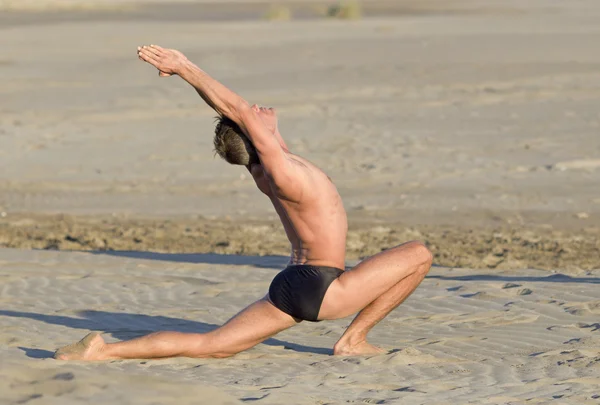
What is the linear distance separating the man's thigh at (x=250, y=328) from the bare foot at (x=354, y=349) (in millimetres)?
305

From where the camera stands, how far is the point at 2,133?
1675 centimetres

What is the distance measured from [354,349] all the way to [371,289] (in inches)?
15.1

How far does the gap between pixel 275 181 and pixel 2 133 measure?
11.3 metres

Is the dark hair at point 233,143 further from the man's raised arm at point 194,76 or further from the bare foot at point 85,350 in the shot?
the bare foot at point 85,350

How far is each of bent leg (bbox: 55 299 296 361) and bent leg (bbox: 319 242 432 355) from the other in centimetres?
28

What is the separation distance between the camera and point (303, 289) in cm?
619

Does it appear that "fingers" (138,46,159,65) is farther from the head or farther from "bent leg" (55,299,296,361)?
"bent leg" (55,299,296,361)

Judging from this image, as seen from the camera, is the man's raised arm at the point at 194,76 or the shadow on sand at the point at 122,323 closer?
the man's raised arm at the point at 194,76

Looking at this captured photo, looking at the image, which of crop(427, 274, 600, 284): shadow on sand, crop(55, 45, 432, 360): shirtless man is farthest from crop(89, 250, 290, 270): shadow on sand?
crop(55, 45, 432, 360): shirtless man

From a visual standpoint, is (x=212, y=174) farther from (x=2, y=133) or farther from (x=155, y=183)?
(x=2, y=133)

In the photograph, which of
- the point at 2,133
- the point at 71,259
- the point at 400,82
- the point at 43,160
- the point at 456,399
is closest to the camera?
the point at 456,399

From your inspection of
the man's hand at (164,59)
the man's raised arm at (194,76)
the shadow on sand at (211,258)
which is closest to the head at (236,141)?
the man's raised arm at (194,76)

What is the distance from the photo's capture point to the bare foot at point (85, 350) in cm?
620

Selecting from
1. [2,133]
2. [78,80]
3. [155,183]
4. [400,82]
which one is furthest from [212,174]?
[78,80]
